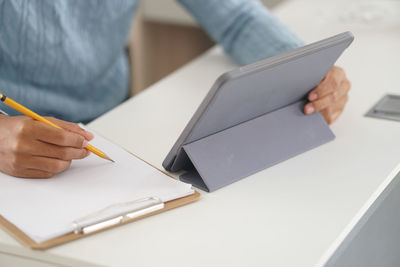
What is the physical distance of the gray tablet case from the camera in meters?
0.76

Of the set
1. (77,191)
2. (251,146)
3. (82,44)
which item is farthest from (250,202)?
(82,44)

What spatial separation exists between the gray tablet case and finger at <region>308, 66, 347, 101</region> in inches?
0.8

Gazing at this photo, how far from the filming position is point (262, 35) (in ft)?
4.15

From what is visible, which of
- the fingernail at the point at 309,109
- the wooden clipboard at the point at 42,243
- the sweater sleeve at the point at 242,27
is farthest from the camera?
the sweater sleeve at the point at 242,27

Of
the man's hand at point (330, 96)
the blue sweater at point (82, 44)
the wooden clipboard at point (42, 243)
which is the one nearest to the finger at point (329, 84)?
the man's hand at point (330, 96)

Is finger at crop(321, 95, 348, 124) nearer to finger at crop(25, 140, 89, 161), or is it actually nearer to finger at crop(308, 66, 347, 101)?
finger at crop(308, 66, 347, 101)

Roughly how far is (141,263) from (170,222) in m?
0.09

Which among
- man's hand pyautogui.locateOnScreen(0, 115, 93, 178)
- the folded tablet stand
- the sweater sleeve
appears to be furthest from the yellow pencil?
the sweater sleeve

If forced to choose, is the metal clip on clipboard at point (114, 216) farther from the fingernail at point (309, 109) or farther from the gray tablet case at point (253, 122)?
the fingernail at point (309, 109)

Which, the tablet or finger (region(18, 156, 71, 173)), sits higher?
finger (region(18, 156, 71, 173))

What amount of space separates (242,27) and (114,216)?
27.5 inches

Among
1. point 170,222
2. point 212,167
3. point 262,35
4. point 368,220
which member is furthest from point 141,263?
point 262,35

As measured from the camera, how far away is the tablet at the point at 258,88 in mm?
735

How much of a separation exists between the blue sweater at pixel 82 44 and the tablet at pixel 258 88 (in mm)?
343
